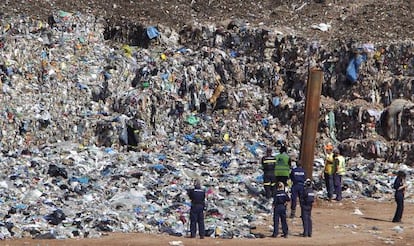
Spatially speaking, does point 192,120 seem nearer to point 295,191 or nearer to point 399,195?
point 295,191

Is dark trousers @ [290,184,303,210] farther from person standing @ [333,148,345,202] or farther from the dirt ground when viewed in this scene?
person standing @ [333,148,345,202]

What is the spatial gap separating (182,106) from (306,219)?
9048 millimetres

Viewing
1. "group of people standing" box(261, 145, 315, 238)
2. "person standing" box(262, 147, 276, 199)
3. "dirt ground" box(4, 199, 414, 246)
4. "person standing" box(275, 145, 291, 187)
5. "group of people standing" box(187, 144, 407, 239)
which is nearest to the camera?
"dirt ground" box(4, 199, 414, 246)

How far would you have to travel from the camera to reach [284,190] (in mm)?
13273

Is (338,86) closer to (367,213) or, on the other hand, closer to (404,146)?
(404,146)

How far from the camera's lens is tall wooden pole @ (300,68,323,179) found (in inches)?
661

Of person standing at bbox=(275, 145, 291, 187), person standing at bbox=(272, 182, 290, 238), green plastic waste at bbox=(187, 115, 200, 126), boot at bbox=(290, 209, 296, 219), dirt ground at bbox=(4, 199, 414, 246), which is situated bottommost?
dirt ground at bbox=(4, 199, 414, 246)

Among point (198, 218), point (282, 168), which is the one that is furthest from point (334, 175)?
point (198, 218)

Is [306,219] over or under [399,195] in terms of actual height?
under

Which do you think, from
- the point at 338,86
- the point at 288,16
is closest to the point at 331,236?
the point at 338,86

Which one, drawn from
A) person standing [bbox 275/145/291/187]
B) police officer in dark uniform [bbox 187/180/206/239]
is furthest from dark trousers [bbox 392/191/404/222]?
police officer in dark uniform [bbox 187/180/206/239]

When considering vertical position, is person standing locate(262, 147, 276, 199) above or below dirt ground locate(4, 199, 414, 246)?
above

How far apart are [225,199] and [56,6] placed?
11620 mm

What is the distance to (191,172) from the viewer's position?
18047 millimetres
